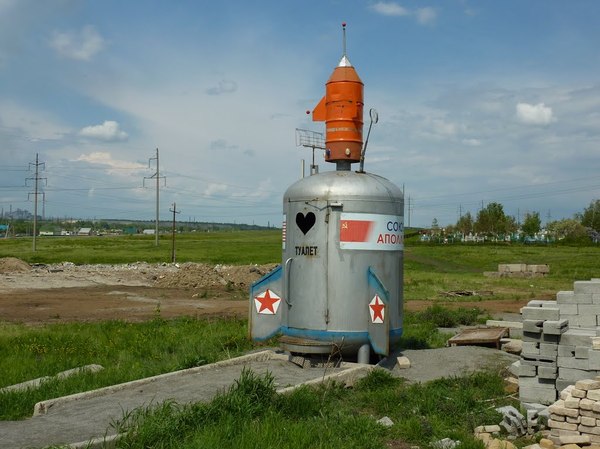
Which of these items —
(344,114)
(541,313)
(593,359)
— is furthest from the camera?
(344,114)

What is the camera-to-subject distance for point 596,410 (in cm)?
815

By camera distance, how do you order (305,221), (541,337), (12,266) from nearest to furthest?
1. (541,337)
2. (305,221)
3. (12,266)

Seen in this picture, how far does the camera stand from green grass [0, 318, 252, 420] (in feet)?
36.3

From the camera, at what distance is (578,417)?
27.1 feet

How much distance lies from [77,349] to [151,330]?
9.55 feet

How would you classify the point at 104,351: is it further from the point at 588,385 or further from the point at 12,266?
the point at 12,266

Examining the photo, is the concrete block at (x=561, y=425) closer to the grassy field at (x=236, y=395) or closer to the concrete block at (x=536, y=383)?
the grassy field at (x=236, y=395)

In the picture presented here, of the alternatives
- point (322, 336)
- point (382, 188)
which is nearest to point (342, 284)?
point (322, 336)

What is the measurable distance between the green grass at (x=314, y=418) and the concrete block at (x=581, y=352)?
1302 millimetres

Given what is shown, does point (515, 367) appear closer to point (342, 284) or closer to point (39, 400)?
point (342, 284)

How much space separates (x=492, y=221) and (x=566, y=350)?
112004 mm

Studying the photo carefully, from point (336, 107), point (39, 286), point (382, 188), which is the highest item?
point (336, 107)

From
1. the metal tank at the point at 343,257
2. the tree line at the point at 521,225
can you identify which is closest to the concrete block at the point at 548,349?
the metal tank at the point at 343,257

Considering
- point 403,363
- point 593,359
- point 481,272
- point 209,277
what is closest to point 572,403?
point 593,359
